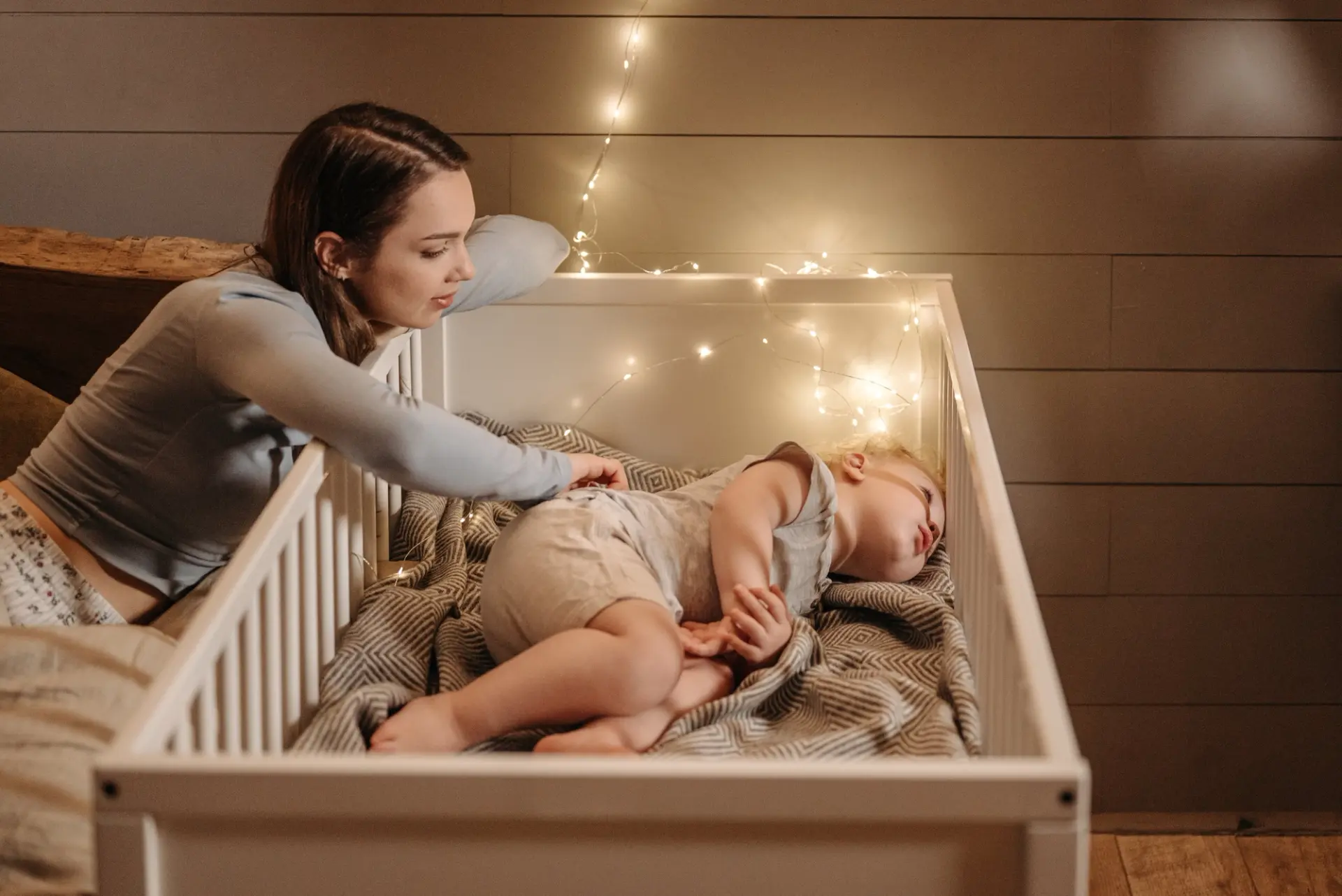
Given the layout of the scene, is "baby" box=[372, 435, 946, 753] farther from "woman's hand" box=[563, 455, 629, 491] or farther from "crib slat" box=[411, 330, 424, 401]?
"crib slat" box=[411, 330, 424, 401]

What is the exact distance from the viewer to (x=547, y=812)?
711mm

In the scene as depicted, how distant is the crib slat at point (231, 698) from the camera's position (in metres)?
0.86

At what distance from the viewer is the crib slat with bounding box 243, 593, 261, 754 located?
90 cm

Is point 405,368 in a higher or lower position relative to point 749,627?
higher

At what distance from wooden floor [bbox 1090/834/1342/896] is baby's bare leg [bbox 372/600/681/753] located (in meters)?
0.98

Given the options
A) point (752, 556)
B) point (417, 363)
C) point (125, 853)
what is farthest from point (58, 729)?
point (417, 363)

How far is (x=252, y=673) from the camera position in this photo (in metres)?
0.91

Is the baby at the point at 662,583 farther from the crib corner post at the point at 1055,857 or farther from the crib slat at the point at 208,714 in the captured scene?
the crib corner post at the point at 1055,857

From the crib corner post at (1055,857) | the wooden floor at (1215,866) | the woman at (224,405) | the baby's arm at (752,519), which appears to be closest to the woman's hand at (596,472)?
the woman at (224,405)

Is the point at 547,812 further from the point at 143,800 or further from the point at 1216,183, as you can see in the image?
the point at 1216,183

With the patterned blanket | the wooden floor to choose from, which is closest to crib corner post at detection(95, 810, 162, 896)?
the patterned blanket

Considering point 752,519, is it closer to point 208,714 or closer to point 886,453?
point 886,453

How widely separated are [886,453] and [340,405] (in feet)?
2.26

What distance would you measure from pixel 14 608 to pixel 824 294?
998mm
